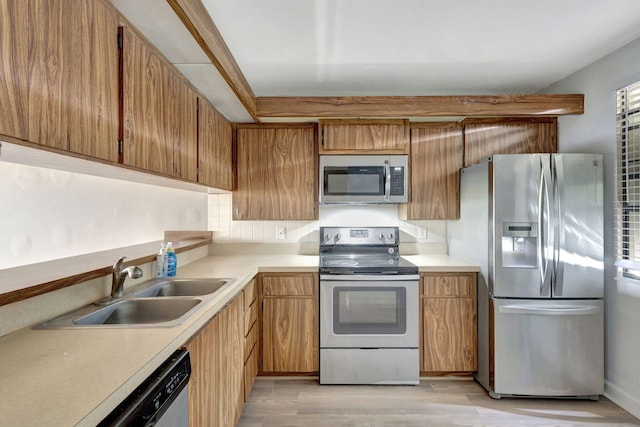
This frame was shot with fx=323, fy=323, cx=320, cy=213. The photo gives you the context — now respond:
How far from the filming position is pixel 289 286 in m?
2.45

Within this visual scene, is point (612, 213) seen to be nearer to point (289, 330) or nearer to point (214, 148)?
point (289, 330)

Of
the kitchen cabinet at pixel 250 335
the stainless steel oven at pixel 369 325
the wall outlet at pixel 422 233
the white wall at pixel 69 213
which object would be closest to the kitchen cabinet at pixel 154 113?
the white wall at pixel 69 213

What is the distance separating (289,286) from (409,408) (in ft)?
3.76

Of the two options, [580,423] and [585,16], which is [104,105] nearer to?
[585,16]

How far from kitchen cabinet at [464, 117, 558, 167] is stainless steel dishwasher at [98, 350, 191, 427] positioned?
2.61 meters

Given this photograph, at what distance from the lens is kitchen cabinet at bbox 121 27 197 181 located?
4.14 ft

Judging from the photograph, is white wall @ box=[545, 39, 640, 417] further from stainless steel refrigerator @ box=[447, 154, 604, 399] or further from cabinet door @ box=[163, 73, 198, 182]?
cabinet door @ box=[163, 73, 198, 182]

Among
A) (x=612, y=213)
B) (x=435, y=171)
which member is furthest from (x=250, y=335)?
(x=612, y=213)

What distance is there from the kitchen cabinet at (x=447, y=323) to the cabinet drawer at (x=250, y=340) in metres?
1.24

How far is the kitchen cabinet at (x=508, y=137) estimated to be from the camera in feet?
8.85

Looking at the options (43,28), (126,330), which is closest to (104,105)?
(43,28)

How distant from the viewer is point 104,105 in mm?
1131

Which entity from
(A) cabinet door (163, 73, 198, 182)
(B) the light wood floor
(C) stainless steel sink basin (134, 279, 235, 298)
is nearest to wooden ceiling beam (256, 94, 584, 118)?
(A) cabinet door (163, 73, 198, 182)

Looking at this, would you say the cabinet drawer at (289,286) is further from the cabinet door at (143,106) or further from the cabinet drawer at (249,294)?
the cabinet door at (143,106)
